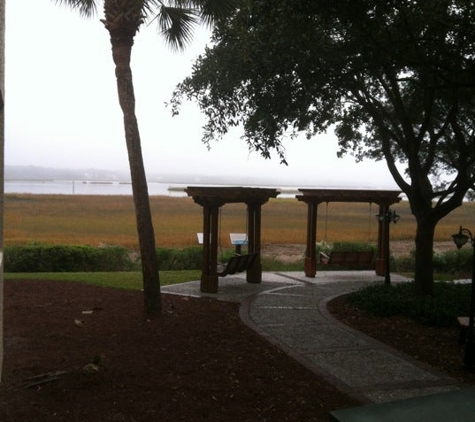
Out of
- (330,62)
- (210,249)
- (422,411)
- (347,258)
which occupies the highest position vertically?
(330,62)

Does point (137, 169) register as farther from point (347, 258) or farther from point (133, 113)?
point (347, 258)

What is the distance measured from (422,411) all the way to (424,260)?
28.3 ft

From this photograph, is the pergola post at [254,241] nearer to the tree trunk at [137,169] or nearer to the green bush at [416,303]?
the green bush at [416,303]

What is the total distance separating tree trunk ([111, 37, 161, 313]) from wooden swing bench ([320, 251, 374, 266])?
713cm

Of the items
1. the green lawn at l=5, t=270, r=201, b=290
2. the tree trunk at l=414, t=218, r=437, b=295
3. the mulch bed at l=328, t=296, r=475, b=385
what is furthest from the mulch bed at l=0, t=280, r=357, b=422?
the tree trunk at l=414, t=218, r=437, b=295

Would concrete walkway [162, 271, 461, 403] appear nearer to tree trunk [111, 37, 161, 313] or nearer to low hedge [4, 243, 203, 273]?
tree trunk [111, 37, 161, 313]

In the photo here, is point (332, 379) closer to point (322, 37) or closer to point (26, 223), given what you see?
Result: point (322, 37)

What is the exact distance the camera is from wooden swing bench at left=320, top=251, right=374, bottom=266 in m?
14.6

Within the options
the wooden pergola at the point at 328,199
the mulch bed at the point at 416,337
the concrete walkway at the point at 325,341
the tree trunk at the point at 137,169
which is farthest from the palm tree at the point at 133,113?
the wooden pergola at the point at 328,199

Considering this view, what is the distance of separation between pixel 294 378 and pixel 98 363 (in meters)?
2.25

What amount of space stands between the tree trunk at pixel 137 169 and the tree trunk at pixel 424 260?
5.63m

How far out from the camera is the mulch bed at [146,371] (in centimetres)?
499

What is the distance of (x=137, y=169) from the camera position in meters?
8.28

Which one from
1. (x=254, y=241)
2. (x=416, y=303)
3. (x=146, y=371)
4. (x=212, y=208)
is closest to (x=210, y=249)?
(x=212, y=208)
